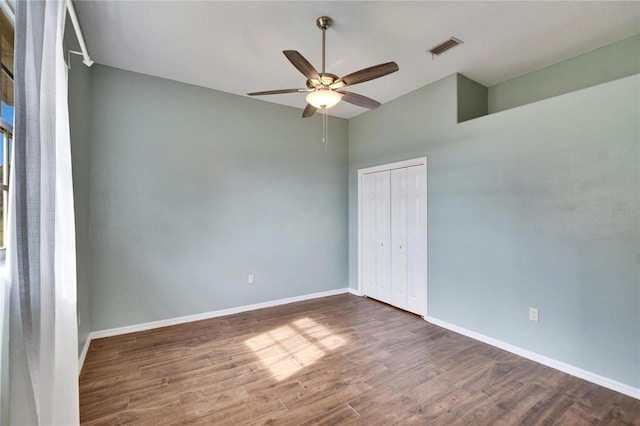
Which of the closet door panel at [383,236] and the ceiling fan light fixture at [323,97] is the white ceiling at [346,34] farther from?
the closet door panel at [383,236]

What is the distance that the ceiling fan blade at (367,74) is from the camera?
2076 millimetres

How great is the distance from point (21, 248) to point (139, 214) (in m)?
2.30

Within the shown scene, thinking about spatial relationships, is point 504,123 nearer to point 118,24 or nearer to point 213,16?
point 213,16

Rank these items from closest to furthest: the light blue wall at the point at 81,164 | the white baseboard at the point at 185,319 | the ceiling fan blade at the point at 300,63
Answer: the ceiling fan blade at the point at 300,63 < the light blue wall at the point at 81,164 < the white baseboard at the point at 185,319

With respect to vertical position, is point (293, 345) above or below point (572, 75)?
below

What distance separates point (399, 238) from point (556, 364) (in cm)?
209

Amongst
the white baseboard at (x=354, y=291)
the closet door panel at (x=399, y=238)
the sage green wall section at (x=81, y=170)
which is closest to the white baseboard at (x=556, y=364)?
the closet door panel at (x=399, y=238)

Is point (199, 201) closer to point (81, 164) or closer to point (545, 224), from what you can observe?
point (81, 164)

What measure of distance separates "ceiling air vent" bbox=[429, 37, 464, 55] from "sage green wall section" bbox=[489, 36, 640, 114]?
1.27 meters

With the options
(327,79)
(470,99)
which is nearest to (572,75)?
(470,99)

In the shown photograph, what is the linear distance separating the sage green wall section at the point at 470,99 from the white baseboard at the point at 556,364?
2.47 m

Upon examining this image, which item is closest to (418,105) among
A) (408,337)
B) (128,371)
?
(408,337)

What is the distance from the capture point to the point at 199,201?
3.67m

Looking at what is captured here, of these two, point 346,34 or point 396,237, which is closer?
point 346,34
